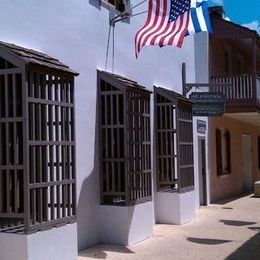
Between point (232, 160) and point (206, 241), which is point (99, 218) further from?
point (232, 160)

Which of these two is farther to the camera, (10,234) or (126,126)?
(126,126)

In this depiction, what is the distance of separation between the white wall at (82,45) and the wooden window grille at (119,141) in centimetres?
23

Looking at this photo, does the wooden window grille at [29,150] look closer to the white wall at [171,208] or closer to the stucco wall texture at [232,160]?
the white wall at [171,208]

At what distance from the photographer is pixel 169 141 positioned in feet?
42.7

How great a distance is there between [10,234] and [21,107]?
1.61 m

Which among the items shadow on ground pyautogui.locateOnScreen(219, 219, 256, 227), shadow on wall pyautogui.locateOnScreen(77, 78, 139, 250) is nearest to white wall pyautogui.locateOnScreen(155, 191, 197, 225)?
shadow on ground pyautogui.locateOnScreen(219, 219, 256, 227)

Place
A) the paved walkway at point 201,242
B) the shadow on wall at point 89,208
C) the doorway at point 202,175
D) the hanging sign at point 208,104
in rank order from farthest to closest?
the doorway at point 202,175 → the hanging sign at point 208,104 → the shadow on wall at point 89,208 → the paved walkway at point 201,242

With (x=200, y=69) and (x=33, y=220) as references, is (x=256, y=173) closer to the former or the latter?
(x=200, y=69)

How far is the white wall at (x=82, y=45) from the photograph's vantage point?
7996mm

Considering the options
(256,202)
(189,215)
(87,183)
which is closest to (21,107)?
(87,183)

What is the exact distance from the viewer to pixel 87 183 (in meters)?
9.69

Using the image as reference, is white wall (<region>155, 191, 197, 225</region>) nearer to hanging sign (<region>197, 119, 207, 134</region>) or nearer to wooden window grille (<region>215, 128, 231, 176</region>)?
hanging sign (<region>197, 119, 207, 134</region>)

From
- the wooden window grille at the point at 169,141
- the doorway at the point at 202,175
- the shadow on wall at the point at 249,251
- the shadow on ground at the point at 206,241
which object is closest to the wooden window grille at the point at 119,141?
the shadow on ground at the point at 206,241

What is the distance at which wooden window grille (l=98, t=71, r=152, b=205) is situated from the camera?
994cm
